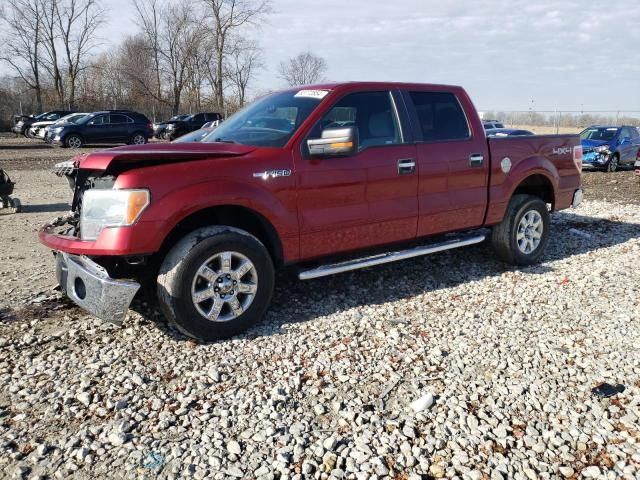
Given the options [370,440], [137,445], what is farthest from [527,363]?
[137,445]

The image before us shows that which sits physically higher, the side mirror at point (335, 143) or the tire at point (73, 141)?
the tire at point (73, 141)

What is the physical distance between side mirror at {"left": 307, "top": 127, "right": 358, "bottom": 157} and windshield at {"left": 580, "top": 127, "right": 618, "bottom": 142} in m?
15.4

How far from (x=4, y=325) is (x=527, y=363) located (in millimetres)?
3870

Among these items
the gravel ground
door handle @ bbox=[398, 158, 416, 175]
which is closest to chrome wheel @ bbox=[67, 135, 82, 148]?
the gravel ground

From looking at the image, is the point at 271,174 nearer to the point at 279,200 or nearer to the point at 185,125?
the point at 279,200

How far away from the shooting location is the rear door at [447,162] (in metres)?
5.02

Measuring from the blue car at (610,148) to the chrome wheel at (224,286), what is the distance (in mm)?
15757

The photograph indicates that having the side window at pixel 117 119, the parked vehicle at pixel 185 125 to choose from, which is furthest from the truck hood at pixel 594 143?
the parked vehicle at pixel 185 125

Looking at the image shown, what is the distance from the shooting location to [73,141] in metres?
24.1

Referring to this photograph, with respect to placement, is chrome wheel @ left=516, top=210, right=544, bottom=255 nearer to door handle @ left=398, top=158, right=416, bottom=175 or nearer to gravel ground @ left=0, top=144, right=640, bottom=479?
gravel ground @ left=0, top=144, right=640, bottom=479

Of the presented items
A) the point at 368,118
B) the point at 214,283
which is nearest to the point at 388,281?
the point at 368,118

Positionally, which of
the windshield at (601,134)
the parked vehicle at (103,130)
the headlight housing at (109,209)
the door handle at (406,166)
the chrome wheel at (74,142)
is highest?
the parked vehicle at (103,130)

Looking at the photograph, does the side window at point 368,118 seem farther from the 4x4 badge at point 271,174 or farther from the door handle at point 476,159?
the door handle at point 476,159

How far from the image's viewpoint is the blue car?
16648 millimetres
